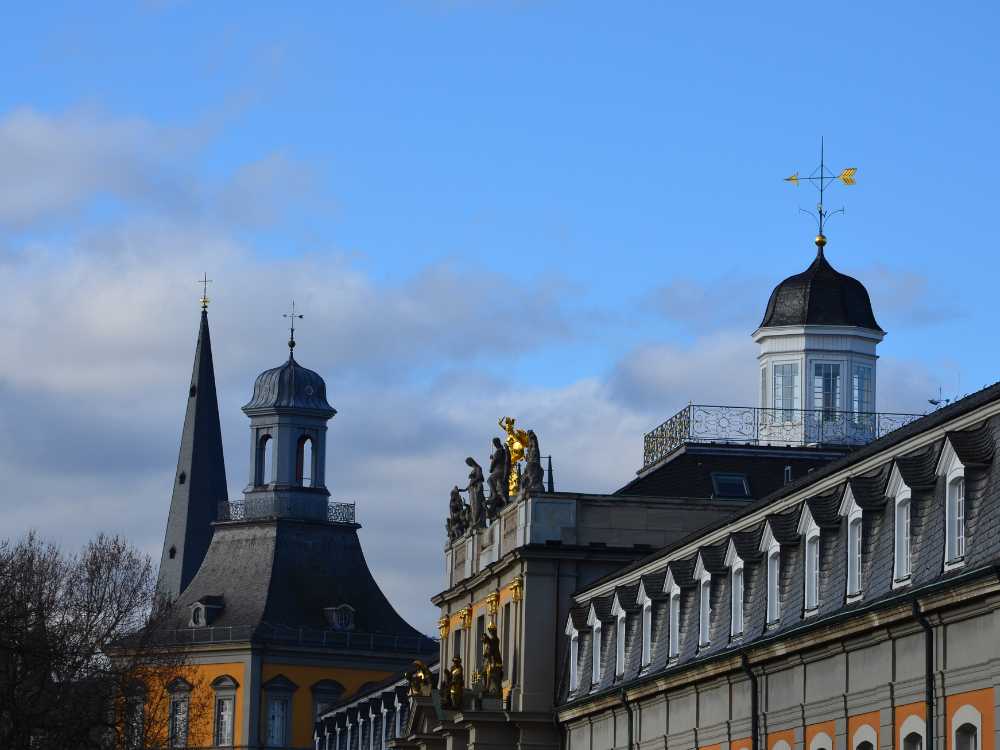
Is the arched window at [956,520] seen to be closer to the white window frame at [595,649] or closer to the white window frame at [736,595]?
the white window frame at [736,595]

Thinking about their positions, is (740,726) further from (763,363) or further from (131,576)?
(131,576)

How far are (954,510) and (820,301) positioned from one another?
41.0 metres

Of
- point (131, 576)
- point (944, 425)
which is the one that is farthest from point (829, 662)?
point (131, 576)

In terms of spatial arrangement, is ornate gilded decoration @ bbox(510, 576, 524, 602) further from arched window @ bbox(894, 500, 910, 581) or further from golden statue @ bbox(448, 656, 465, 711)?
arched window @ bbox(894, 500, 910, 581)

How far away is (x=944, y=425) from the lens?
1531 inches

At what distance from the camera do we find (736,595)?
161 feet

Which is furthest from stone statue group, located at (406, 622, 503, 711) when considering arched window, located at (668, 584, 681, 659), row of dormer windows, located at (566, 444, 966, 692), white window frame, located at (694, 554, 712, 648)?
white window frame, located at (694, 554, 712, 648)

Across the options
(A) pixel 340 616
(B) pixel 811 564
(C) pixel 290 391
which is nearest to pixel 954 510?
(B) pixel 811 564

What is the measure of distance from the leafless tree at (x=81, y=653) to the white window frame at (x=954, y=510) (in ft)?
92.8

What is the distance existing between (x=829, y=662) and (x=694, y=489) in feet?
99.4

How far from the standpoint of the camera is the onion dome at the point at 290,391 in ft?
462

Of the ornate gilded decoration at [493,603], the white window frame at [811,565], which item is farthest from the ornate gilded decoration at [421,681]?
the white window frame at [811,565]

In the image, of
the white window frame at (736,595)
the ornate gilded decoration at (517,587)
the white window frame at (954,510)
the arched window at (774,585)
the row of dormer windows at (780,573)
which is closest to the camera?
the white window frame at (954,510)

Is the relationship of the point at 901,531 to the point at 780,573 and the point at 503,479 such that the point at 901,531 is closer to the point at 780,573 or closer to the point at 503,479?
the point at 780,573
